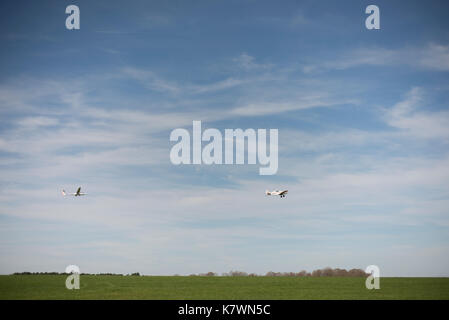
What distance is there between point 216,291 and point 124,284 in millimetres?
17459
